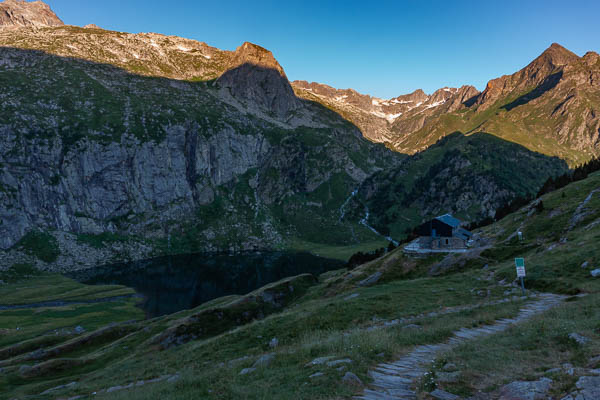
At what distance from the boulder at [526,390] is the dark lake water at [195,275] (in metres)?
106

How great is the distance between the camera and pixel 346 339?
18.1 meters

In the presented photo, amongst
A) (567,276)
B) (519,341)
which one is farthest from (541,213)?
(519,341)

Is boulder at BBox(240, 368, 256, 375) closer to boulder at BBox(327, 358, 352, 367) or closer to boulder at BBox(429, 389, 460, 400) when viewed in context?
boulder at BBox(327, 358, 352, 367)

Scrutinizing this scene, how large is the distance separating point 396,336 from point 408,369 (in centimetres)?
549

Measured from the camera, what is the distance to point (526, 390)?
9094mm

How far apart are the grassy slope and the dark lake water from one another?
54.6 meters

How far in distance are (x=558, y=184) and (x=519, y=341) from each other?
3713 inches

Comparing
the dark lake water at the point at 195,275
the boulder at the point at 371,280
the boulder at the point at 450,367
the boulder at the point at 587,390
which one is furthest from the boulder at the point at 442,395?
the dark lake water at the point at 195,275

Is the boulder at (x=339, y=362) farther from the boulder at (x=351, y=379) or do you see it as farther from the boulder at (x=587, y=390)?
the boulder at (x=587, y=390)

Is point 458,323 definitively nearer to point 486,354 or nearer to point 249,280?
point 486,354

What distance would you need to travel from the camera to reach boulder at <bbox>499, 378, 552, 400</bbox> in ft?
28.6

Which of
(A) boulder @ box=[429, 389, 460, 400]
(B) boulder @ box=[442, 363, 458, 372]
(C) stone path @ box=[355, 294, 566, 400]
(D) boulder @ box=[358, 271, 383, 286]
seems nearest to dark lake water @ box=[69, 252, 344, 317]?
(D) boulder @ box=[358, 271, 383, 286]

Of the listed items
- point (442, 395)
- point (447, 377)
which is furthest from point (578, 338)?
point (442, 395)

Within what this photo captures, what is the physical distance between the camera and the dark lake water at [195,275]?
114 metres
